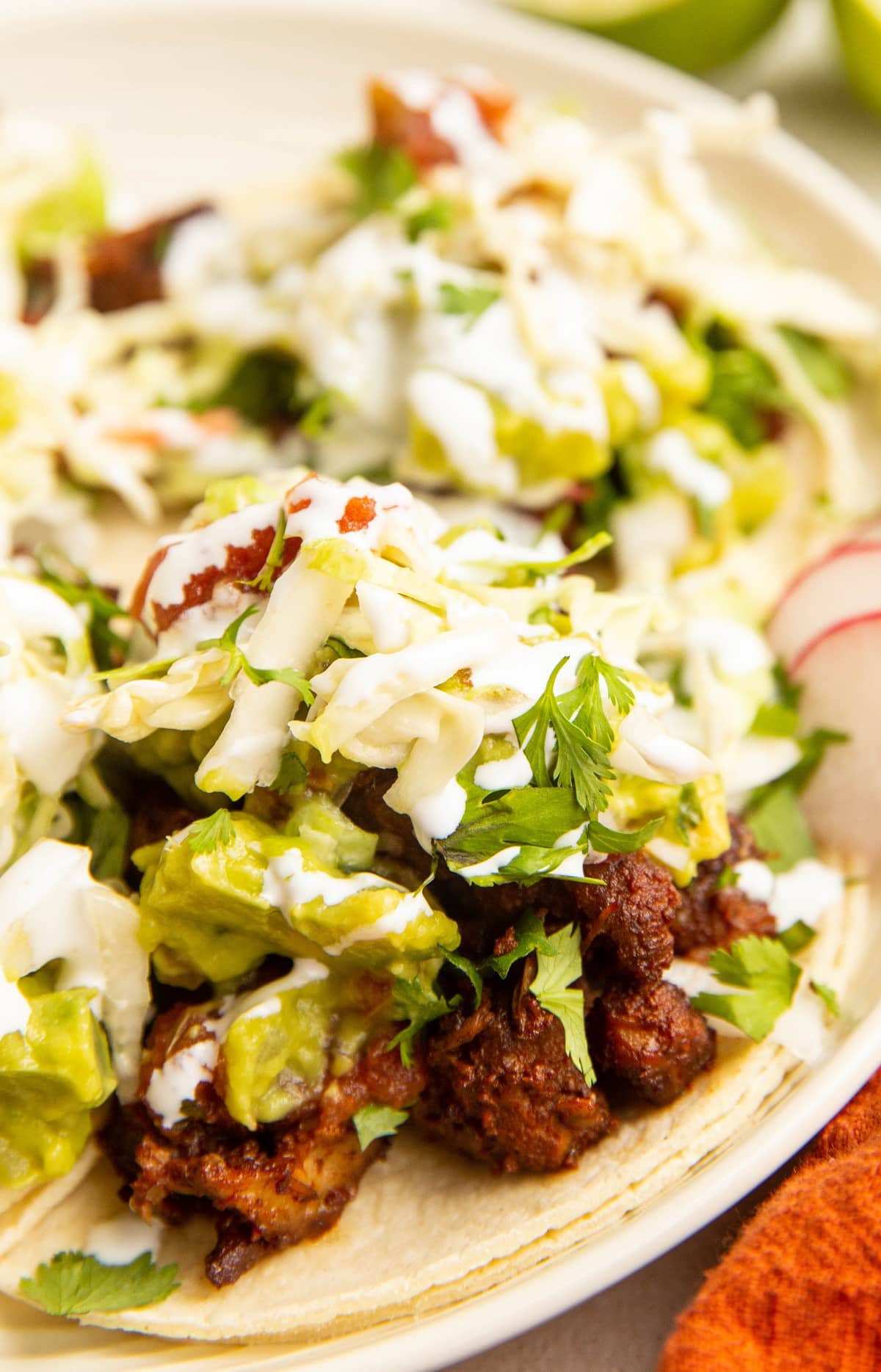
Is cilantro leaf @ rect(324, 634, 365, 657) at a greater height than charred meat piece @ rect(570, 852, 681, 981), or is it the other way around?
cilantro leaf @ rect(324, 634, 365, 657)

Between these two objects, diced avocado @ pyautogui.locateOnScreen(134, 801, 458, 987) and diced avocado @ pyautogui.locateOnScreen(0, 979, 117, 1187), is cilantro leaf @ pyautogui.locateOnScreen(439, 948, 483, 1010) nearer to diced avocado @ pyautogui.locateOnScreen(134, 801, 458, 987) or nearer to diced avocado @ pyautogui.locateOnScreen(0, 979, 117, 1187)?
diced avocado @ pyautogui.locateOnScreen(134, 801, 458, 987)

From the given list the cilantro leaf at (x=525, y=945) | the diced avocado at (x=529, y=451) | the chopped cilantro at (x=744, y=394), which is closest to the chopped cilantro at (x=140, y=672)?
the cilantro leaf at (x=525, y=945)

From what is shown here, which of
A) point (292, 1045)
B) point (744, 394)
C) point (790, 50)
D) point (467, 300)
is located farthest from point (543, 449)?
point (790, 50)

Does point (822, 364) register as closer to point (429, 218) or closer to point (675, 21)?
point (429, 218)

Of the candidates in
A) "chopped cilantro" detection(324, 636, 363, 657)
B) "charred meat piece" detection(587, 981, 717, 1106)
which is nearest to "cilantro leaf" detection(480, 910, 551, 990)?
"charred meat piece" detection(587, 981, 717, 1106)

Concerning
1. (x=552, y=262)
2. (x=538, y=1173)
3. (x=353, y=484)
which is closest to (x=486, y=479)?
(x=552, y=262)
